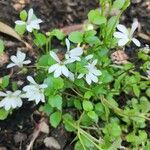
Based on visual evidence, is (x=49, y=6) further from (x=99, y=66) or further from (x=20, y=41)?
(x=99, y=66)

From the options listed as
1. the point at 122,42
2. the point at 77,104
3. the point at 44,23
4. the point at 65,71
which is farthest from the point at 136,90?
the point at 44,23

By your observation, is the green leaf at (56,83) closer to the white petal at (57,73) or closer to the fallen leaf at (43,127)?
the white petal at (57,73)

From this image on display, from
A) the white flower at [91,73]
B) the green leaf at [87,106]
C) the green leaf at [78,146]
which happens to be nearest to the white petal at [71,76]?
the white flower at [91,73]

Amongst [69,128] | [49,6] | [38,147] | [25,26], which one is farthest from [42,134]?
[49,6]

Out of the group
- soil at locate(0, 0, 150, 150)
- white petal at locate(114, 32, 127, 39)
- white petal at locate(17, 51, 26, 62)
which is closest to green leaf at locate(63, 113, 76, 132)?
soil at locate(0, 0, 150, 150)

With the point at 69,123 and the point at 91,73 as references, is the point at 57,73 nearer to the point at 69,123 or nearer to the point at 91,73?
the point at 91,73

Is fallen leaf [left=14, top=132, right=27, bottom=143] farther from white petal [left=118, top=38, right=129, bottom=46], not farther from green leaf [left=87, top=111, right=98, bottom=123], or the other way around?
white petal [left=118, top=38, right=129, bottom=46]
